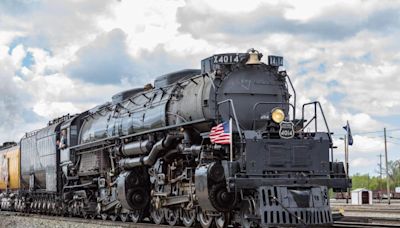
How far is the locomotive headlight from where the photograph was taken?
16.3m

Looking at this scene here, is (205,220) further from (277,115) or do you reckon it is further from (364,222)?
(364,222)

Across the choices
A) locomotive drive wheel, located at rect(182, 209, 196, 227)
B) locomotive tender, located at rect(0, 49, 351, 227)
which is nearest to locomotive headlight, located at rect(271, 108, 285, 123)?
locomotive tender, located at rect(0, 49, 351, 227)

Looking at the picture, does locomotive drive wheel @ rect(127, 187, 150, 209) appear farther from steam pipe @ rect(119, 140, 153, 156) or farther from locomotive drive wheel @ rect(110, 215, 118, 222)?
→ locomotive drive wheel @ rect(110, 215, 118, 222)

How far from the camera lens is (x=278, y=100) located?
17.7 m

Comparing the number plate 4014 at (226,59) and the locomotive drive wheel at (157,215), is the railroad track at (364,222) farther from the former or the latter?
the number plate 4014 at (226,59)

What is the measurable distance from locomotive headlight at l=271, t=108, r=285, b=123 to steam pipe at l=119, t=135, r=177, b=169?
3.69 m

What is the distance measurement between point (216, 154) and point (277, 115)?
204 cm

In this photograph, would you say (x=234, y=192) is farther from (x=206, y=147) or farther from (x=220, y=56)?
(x=220, y=56)

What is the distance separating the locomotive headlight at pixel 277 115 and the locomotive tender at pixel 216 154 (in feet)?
0.09

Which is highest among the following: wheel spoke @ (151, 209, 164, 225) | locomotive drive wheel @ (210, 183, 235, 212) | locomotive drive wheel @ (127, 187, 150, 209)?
locomotive drive wheel @ (210, 183, 235, 212)

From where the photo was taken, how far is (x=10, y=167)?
40.0 metres

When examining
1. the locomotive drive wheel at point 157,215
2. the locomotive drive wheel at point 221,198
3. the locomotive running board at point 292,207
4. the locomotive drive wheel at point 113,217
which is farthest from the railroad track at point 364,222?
the locomotive drive wheel at point 113,217

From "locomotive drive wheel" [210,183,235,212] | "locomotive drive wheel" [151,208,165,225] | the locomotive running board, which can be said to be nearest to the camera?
the locomotive running board

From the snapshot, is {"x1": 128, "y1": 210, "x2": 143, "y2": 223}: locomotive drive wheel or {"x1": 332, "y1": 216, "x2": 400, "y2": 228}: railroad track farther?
{"x1": 128, "y1": 210, "x2": 143, "y2": 223}: locomotive drive wheel
